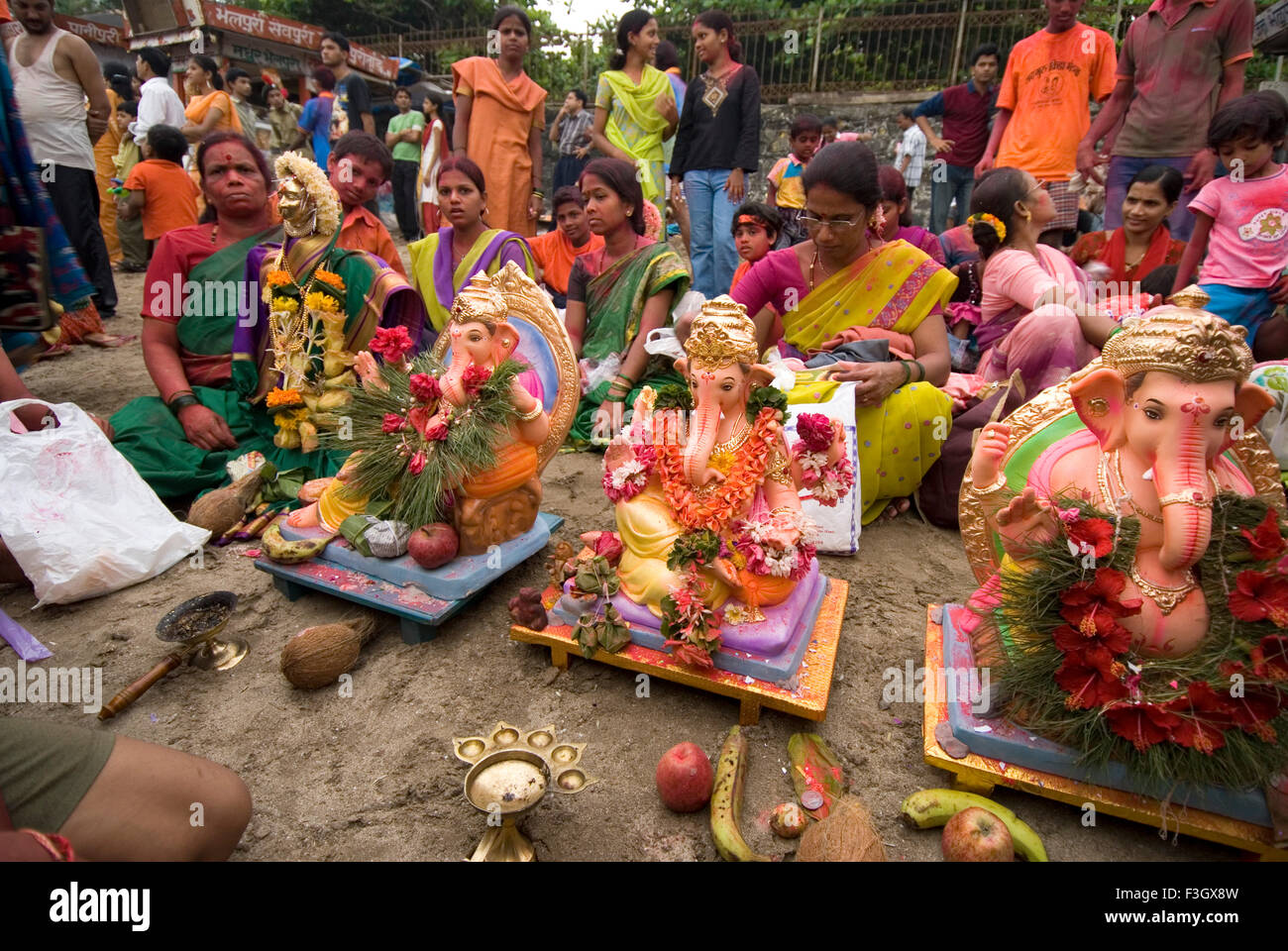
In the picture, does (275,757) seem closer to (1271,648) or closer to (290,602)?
(290,602)

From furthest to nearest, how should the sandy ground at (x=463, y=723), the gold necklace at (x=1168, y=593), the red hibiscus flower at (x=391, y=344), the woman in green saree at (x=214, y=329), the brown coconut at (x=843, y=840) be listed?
the woman in green saree at (x=214, y=329)
the red hibiscus flower at (x=391, y=344)
the sandy ground at (x=463, y=723)
the gold necklace at (x=1168, y=593)
the brown coconut at (x=843, y=840)

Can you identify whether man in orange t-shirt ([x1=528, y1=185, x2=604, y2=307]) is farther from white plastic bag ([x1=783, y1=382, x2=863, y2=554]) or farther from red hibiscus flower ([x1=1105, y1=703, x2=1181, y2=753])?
red hibiscus flower ([x1=1105, y1=703, x2=1181, y2=753])

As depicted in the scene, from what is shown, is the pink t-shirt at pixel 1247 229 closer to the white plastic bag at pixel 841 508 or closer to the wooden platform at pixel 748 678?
the white plastic bag at pixel 841 508

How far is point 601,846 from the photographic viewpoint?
2205 mm

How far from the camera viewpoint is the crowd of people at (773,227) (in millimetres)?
3973

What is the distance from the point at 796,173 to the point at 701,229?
1.06m

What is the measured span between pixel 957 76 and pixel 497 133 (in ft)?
30.7

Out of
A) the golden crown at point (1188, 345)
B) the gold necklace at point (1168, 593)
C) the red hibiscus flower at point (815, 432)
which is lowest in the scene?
the gold necklace at point (1168, 593)

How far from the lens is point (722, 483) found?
9.06 feet

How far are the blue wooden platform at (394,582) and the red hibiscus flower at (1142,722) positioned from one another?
2.32m

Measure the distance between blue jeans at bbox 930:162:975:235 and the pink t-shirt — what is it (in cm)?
360

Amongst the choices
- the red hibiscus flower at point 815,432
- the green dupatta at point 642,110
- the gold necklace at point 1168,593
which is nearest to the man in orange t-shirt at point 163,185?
the green dupatta at point 642,110

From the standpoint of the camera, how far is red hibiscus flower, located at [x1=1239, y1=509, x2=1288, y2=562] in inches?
78.2

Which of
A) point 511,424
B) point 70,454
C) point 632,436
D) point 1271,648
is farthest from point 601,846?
point 70,454
